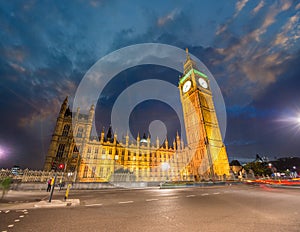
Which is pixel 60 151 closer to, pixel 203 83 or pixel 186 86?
pixel 186 86

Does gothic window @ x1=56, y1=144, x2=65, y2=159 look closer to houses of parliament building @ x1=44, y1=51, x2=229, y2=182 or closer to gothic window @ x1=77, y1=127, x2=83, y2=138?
houses of parliament building @ x1=44, y1=51, x2=229, y2=182

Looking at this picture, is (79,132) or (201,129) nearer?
(79,132)

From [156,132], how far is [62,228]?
4962cm

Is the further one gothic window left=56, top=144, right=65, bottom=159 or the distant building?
the distant building

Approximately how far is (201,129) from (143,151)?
2207 cm

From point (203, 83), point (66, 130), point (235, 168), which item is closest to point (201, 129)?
point (203, 83)

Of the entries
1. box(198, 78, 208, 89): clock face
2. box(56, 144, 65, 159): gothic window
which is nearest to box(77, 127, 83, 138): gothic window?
box(56, 144, 65, 159): gothic window

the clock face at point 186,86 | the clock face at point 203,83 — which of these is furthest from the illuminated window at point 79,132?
the clock face at point 203,83

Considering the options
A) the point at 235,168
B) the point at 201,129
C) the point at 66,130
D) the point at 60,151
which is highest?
the point at 201,129

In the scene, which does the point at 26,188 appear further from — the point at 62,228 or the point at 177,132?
the point at 177,132

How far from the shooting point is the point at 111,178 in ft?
116

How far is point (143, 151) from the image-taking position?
1807 inches

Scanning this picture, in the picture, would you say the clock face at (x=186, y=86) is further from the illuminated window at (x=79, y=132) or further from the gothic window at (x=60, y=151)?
the gothic window at (x=60, y=151)

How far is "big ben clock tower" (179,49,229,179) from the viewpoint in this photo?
147ft
